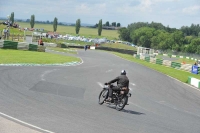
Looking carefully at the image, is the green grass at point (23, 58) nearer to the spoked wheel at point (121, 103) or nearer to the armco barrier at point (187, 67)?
the spoked wheel at point (121, 103)

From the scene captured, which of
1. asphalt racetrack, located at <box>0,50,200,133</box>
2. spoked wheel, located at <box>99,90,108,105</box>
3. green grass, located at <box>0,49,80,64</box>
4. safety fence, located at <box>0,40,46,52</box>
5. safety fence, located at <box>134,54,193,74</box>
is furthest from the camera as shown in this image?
safety fence, located at <box>134,54,193,74</box>

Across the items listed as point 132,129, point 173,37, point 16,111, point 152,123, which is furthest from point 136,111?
point 173,37

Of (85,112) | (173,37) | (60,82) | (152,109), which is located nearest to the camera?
(85,112)

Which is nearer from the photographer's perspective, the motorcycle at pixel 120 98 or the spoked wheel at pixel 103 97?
the motorcycle at pixel 120 98

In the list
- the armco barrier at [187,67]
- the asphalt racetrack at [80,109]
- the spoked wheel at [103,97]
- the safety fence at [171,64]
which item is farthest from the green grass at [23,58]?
the safety fence at [171,64]

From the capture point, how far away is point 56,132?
10609 millimetres

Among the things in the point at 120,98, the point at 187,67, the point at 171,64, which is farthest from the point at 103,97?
the point at 171,64

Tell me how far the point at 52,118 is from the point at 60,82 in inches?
399

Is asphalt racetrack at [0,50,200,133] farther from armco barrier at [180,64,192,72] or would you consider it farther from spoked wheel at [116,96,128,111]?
armco barrier at [180,64,192,72]

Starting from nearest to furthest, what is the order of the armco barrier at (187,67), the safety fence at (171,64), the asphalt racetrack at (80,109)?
the asphalt racetrack at (80,109) < the armco barrier at (187,67) < the safety fence at (171,64)

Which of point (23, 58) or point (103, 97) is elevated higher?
point (23, 58)

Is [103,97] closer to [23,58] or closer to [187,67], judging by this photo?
[23,58]

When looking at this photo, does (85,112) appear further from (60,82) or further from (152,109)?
(60,82)

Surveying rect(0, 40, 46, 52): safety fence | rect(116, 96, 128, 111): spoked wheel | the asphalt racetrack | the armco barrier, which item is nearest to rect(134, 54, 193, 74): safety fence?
the armco barrier
